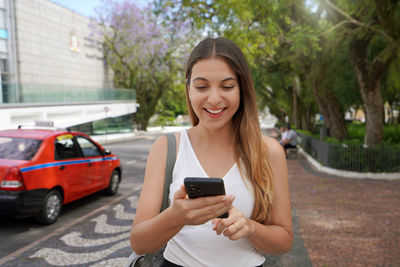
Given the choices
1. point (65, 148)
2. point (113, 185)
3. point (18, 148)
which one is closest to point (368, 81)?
point (113, 185)

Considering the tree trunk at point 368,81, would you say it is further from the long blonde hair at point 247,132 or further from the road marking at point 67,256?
the long blonde hair at point 247,132

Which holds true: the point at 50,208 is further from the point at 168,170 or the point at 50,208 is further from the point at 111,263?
the point at 168,170

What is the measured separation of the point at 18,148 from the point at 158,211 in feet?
19.0

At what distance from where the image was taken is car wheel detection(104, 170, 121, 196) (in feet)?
30.0

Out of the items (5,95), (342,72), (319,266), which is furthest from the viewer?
(5,95)

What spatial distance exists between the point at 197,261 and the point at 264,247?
322mm

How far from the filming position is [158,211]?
1666mm

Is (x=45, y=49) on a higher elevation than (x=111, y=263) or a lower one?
higher

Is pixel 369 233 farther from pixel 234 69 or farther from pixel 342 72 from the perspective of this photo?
pixel 342 72

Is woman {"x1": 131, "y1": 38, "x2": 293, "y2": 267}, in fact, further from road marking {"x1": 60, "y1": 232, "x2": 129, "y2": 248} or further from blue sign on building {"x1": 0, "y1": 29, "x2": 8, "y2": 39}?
blue sign on building {"x1": 0, "y1": 29, "x2": 8, "y2": 39}

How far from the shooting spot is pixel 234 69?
5.49ft

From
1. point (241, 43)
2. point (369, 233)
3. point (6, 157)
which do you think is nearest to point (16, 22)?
point (241, 43)

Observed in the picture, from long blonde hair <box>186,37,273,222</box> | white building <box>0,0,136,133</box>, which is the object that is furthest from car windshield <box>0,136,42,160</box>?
white building <box>0,0,136,133</box>

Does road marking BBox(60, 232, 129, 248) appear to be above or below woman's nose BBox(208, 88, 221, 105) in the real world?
below
